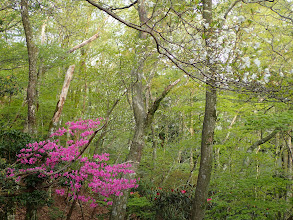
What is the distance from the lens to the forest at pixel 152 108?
104 inches

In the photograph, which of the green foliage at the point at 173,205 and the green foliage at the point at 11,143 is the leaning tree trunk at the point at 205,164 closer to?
the green foliage at the point at 173,205

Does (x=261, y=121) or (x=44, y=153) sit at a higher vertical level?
(x=261, y=121)

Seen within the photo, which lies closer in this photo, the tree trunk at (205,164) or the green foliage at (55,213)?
the tree trunk at (205,164)

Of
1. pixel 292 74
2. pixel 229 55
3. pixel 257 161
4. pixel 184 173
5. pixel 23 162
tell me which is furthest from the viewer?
pixel 184 173

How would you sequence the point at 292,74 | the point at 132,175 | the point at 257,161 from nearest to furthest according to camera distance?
1. the point at 292,74
2. the point at 132,175
3. the point at 257,161

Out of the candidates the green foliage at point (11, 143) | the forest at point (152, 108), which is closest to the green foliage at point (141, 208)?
the forest at point (152, 108)

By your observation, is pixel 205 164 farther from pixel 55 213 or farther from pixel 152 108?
pixel 55 213

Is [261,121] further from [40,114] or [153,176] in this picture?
[40,114]

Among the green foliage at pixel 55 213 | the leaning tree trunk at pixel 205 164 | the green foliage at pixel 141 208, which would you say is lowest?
the green foliage at pixel 55 213

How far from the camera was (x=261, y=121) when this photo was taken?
196 inches

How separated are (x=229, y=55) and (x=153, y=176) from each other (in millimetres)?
7831

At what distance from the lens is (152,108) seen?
6.20 m

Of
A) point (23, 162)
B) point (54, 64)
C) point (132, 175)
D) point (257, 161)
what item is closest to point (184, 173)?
point (257, 161)

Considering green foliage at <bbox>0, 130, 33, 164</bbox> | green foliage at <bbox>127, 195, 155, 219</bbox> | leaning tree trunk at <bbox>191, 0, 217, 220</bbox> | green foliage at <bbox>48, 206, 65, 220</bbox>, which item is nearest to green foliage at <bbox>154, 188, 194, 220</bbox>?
green foliage at <bbox>127, 195, 155, 219</bbox>
